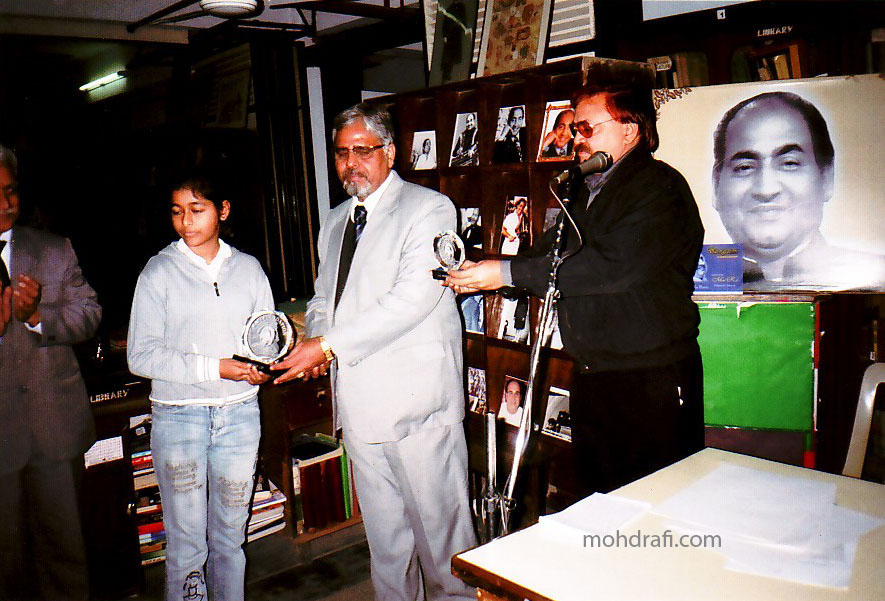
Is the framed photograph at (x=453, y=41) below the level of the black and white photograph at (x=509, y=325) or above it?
above

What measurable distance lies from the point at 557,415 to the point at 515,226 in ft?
3.21

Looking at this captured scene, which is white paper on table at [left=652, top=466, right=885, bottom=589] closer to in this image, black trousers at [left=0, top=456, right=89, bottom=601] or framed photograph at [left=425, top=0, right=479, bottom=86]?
black trousers at [left=0, top=456, right=89, bottom=601]

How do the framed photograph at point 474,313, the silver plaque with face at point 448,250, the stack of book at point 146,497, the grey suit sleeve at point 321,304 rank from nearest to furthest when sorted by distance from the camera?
1. the silver plaque with face at point 448,250
2. the grey suit sleeve at point 321,304
3. the stack of book at point 146,497
4. the framed photograph at point 474,313

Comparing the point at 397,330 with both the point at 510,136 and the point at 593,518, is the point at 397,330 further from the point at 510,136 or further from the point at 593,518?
the point at 510,136

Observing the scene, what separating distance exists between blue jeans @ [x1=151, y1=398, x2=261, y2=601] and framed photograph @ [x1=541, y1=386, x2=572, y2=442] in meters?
1.48

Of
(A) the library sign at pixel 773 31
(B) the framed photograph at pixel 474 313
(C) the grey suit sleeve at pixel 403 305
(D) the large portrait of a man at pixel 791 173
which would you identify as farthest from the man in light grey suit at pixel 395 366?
(A) the library sign at pixel 773 31

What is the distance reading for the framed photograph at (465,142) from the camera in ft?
11.1

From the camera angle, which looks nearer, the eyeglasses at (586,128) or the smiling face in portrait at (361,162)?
the eyeglasses at (586,128)

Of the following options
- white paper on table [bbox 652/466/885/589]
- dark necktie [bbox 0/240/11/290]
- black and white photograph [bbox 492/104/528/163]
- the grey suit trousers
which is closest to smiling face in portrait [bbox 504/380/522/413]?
the grey suit trousers

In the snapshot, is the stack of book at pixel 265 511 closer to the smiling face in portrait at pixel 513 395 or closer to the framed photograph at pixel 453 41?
the smiling face in portrait at pixel 513 395

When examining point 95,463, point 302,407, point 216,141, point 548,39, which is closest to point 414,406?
point 302,407

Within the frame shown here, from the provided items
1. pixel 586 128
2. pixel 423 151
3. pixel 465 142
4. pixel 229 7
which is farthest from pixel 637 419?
pixel 229 7

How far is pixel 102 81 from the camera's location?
9.44 ft

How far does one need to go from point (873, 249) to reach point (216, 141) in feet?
10.6
